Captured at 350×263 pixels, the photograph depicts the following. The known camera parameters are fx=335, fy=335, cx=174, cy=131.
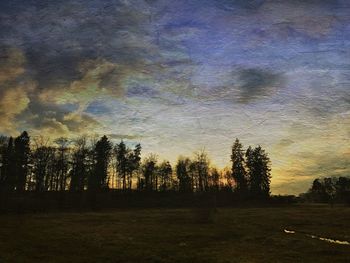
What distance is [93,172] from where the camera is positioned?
109250 mm

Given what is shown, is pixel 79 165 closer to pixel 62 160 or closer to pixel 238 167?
pixel 62 160

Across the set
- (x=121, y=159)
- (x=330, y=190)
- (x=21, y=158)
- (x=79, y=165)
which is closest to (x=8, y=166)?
(x=21, y=158)

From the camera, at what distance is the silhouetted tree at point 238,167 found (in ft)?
422

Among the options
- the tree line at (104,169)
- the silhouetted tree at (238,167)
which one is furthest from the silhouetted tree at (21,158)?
the silhouetted tree at (238,167)

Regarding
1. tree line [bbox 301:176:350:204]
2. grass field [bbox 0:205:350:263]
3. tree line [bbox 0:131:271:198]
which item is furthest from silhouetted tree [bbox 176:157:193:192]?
grass field [bbox 0:205:350:263]

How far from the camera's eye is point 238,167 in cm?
13138

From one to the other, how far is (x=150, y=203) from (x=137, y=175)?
114ft

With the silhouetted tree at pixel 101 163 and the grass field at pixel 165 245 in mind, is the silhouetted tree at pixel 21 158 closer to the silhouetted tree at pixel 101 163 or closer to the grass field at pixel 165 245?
the silhouetted tree at pixel 101 163

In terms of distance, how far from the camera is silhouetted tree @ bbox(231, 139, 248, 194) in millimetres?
128613

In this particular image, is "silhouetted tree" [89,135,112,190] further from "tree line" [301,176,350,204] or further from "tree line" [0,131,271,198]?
"tree line" [301,176,350,204]

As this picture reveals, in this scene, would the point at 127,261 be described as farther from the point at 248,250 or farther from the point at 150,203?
the point at 150,203

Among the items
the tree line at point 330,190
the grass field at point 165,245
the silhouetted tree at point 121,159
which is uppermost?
the silhouetted tree at point 121,159

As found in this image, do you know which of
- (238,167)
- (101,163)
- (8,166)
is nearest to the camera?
(8,166)

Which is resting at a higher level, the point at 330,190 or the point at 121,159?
the point at 121,159
